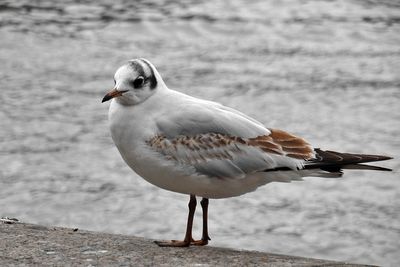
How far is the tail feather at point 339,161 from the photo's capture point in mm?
4855

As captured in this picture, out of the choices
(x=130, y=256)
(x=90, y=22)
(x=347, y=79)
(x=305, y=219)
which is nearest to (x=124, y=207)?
(x=305, y=219)

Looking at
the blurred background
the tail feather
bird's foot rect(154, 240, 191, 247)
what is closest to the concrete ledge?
bird's foot rect(154, 240, 191, 247)

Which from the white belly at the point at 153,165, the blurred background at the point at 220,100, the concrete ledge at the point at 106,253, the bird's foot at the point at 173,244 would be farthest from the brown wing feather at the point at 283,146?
the blurred background at the point at 220,100

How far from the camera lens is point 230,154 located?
16.1 feet

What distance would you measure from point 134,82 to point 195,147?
417 millimetres

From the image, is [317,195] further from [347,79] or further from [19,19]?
[19,19]

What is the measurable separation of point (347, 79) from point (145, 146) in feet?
16.1

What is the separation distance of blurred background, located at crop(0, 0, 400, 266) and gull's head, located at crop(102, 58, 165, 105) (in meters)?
1.79

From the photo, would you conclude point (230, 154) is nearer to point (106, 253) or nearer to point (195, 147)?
point (195, 147)

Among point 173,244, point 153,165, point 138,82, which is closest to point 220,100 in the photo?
point 173,244

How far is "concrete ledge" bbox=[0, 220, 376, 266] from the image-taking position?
4.67m

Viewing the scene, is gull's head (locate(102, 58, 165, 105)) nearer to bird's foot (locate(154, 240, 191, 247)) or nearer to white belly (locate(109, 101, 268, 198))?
white belly (locate(109, 101, 268, 198))

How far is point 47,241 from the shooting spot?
16.3ft

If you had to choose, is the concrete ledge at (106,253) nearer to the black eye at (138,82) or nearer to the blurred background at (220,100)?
the black eye at (138,82)
